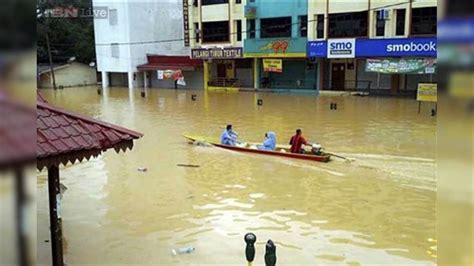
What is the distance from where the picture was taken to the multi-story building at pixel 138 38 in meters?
43.7

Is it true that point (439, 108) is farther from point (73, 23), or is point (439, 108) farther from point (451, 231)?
point (73, 23)

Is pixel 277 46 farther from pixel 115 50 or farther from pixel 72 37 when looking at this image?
pixel 72 37

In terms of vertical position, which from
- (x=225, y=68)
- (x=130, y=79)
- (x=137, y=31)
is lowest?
(x=130, y=79)

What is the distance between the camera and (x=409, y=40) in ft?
96.6

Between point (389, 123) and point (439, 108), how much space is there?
22.0 metres

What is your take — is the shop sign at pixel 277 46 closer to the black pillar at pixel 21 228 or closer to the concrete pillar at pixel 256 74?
the concrete pillar at pixel 256 74

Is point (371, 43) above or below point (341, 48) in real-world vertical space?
above

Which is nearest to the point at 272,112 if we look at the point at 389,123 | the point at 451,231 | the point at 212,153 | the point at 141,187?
the point at 389,123

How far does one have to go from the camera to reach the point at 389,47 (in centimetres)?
3033

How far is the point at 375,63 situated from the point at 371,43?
1.31 metres

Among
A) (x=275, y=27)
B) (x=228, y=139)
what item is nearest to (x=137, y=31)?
(x=275, y=27)

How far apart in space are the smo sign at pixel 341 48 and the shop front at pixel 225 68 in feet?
25.5

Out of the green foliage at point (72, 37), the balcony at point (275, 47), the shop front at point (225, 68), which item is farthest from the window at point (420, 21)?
the green foliage at point (72, 37)

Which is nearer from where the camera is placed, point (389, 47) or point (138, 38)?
point (389, 47)
